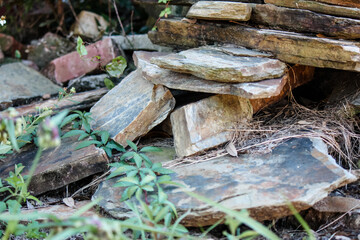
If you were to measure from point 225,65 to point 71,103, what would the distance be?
4.61ft

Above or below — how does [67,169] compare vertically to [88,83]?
below

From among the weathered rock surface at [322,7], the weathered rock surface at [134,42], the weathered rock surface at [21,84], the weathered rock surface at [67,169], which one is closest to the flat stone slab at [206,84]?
the weathered rock surface at [322,7]

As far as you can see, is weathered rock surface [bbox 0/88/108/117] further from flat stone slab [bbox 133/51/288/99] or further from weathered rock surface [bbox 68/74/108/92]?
flat stone slab [bbox 133/51/288/99]

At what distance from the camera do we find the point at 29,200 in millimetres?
2566

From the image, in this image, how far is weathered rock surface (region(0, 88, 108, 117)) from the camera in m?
3.16

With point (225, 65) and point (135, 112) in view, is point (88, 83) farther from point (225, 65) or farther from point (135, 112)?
point (225, 65)

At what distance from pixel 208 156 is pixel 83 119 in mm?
896

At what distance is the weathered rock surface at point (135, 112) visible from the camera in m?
2.71

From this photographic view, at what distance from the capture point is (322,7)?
2.55 m

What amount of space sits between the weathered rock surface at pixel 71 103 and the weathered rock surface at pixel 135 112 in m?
0.30

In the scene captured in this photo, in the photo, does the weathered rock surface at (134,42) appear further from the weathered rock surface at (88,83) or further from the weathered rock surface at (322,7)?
the weathered rock surface at (322,7)

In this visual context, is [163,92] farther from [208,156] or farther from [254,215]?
[254,215]

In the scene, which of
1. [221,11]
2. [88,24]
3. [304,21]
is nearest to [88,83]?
[88,24]

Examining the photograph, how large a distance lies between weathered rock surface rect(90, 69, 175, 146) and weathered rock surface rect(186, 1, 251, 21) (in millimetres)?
597
